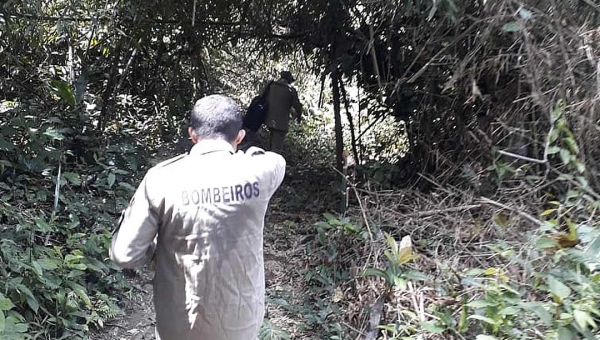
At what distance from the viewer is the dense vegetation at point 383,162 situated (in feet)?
10.8

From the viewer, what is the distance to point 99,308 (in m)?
3.81

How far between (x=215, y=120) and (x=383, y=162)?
14.1 feet

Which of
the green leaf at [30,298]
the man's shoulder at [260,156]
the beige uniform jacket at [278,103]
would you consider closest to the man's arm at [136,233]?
the man's shoulder at [260,156]

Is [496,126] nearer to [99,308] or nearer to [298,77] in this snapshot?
[99,308]

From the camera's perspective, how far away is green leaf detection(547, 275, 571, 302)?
2.75 meters

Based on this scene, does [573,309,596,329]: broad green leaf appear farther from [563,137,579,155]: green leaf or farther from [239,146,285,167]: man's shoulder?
[239,146,285,167]: man's shoulder

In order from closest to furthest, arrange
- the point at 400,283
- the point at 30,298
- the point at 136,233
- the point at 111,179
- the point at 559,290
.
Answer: the point at 136,233 < the point at 559,290 < the point at 30,298 < the point at 400,283 < the point at 111,179

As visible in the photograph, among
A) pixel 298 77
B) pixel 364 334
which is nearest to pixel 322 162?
pixel 298 77

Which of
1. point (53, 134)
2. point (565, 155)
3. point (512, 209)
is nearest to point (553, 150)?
point (565, 155)

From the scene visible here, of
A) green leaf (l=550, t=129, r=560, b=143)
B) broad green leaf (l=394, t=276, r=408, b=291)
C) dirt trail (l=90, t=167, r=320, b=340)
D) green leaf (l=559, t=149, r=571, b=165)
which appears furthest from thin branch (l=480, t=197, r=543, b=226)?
dirt trail (l=90, t=167, r=320, b=340)

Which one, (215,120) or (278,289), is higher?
(215,120)

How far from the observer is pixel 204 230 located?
2.03 meters

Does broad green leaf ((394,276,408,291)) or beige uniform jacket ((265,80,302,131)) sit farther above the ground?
beige uniform jacket ((265,80,302,131))

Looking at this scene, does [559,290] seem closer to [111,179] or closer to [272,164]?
[272,164]
